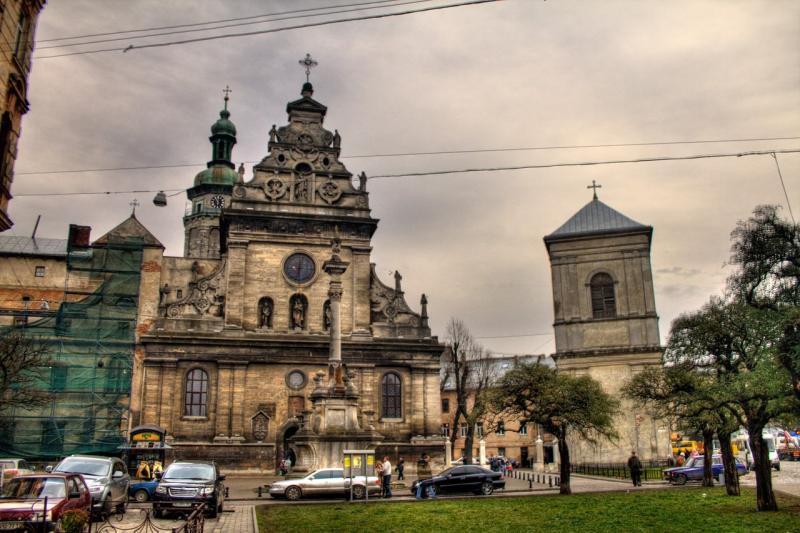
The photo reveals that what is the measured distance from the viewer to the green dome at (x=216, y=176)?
70.3 m

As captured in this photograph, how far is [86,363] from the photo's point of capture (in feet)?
127

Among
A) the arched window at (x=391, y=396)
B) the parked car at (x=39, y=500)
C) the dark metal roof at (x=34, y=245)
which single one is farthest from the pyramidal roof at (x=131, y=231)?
the parked car at (x=39, y=500)

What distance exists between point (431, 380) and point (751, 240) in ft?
86.6

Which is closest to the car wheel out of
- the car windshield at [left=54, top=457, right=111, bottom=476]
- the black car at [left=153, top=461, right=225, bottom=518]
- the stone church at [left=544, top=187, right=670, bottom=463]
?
the black car at [left=153, top=461, right=225, bottom=518]

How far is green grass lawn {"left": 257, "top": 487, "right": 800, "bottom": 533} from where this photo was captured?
15841 millimetres

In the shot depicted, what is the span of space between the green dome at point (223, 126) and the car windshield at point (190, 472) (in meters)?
57.4

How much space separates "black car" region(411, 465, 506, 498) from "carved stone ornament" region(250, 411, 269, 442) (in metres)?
14.0

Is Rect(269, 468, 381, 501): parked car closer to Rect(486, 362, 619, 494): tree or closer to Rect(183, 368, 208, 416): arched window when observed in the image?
Rect(486, 362, 619, 494): tree

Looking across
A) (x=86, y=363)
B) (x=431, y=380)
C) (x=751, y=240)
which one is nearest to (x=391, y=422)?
(x=431, y=380)

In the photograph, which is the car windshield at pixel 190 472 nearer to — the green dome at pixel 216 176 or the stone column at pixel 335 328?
the stone column at pixel 335 328

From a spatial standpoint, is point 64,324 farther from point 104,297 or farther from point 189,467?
point 189,467

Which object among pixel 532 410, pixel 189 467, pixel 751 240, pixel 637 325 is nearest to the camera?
pixel 751 240

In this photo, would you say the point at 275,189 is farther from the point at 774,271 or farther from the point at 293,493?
the point at 774,271

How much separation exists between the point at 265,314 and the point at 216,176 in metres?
33.6
